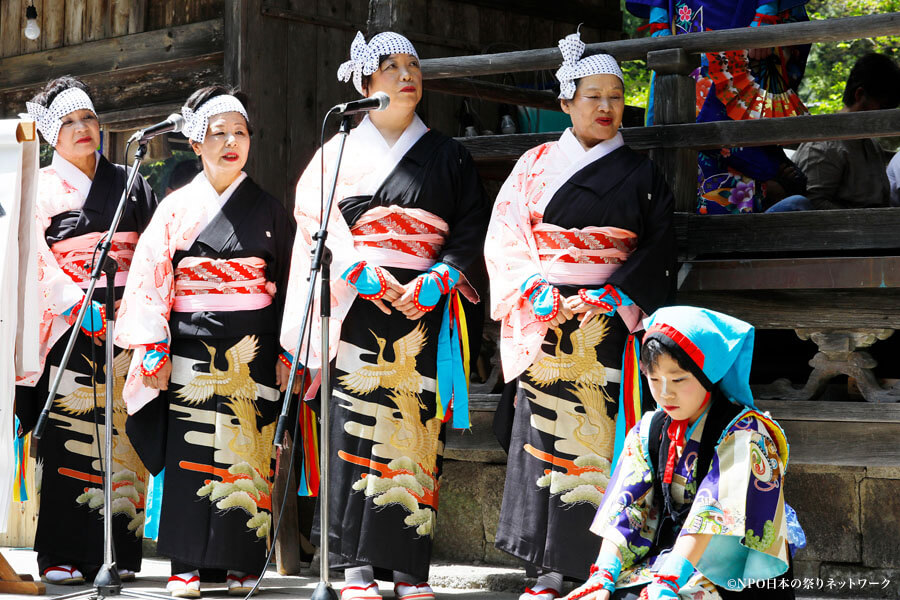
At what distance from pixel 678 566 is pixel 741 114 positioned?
322 centimetres

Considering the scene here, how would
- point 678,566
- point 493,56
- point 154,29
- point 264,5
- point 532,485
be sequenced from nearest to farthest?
point 678,566 < point 532,485 < point 493,56 < point 264,5 < point 154,29

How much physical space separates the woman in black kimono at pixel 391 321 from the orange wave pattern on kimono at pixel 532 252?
160 millimetres

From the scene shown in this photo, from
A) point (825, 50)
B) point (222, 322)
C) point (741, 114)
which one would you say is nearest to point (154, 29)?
point (222, 322)

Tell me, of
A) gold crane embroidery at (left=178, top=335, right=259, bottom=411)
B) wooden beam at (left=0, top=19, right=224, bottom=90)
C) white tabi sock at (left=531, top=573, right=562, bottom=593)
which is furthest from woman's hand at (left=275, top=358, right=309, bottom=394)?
wooden beam at (left=0, top=19, right=224, bottom=90)

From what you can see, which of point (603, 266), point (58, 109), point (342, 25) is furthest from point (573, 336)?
point (342, 25)

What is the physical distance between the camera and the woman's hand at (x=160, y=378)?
4.95 m

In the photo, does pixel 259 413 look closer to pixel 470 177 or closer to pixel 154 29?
pixel 470 177

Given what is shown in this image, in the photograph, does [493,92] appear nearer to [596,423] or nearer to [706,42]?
[706,42]

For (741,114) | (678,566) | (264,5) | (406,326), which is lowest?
(678,566)

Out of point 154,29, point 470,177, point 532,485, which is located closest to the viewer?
point 532,485

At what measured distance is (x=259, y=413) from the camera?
16.6 feet

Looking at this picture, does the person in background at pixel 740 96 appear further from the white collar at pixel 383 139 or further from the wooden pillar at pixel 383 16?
the white collar at pixel 383 139

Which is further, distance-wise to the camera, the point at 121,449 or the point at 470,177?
the point at 121,449

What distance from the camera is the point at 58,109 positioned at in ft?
17.9
